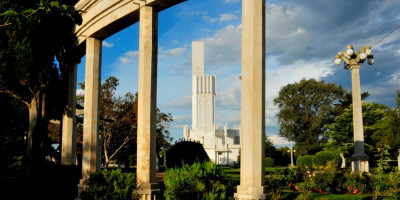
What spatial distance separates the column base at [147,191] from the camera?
1082 centimetres

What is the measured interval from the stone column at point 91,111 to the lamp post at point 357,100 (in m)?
11.4

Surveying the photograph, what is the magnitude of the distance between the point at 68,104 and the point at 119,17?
649 centimetres

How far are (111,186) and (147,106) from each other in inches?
101

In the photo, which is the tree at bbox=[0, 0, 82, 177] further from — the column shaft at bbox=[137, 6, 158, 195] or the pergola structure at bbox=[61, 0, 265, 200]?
the column shaft at bbox=[137, 6, 158, 195]

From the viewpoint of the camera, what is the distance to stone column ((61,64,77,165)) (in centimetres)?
1744

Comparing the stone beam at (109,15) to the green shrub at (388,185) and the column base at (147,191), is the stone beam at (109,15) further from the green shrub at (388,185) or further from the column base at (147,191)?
the green shrub at (388,185)

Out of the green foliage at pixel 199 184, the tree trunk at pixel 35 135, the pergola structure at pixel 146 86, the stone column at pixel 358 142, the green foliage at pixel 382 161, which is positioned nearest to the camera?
the pergola structure at pixel 146 86

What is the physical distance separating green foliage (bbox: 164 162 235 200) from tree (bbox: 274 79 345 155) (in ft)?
168

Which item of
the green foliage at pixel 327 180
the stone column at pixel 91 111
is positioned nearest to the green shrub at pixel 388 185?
the green foliage at pixel 327 180

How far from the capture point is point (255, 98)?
842 cm

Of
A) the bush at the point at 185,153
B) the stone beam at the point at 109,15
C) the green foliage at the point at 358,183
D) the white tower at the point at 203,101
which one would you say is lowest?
the green foliage at the point at 358,183

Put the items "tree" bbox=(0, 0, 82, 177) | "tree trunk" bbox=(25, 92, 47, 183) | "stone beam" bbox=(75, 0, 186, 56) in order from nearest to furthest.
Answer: "stone beam" bbox=(75, 0, 186, 56) < "tree" bbox=(0, 0, 82, 177) < "tree trunk" bbox=(25, 92, 47, 183)

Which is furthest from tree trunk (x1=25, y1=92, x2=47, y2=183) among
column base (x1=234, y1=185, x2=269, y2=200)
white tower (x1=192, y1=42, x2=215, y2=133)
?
white tower (x1=192, y1=42, x2=215, y2=133)

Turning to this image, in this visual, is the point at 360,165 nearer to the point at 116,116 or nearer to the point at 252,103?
the point at 252,103
